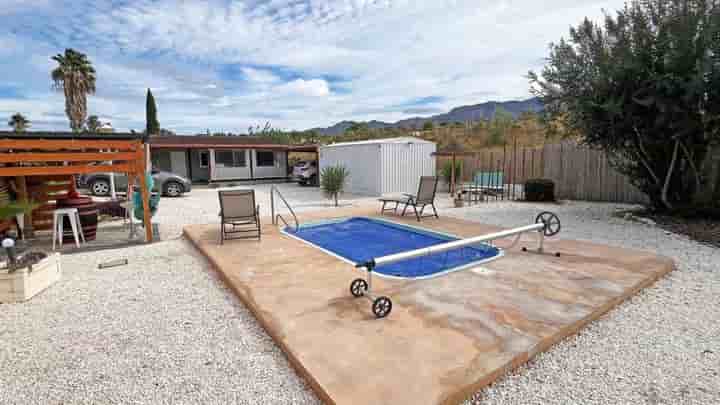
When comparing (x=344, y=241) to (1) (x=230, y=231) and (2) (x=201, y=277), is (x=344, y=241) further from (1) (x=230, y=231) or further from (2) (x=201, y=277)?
(2) (x=201, y=277)

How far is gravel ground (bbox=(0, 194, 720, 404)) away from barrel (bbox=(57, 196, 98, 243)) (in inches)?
86.4

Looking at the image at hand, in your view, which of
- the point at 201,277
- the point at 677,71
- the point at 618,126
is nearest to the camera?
the point at 201,277

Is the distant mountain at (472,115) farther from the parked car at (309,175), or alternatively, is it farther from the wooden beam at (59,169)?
the parked car at (309,175)

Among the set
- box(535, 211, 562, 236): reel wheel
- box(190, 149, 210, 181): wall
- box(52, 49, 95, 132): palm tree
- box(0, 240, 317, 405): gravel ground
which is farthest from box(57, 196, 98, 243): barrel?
box(52, 49, 95, 132): palm tree

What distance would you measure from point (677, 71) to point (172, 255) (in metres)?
9.34

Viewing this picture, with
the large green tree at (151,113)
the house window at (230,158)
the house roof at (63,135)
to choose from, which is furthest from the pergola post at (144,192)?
the large green tree at (151,113)

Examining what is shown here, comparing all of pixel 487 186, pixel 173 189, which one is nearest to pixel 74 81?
pixel 173 189

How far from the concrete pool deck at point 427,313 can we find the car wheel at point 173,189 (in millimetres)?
10547

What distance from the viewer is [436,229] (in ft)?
21.2

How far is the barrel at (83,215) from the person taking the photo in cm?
591

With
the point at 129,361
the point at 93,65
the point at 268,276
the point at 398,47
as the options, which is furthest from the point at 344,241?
the point at 93,65

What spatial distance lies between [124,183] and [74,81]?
→ 1479 centimetres

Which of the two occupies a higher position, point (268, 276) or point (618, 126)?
point (618, 126)

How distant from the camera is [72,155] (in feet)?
17.3
